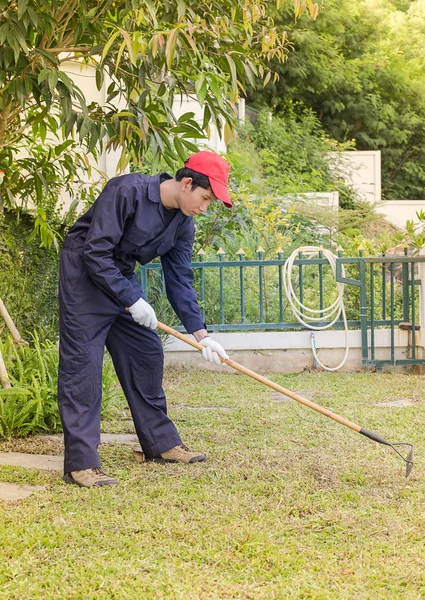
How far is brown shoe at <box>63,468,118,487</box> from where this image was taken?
3592 millimetres

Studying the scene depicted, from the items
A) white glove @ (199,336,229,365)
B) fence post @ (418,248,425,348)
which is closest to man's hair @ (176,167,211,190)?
white glove @ (199,336,229,365)

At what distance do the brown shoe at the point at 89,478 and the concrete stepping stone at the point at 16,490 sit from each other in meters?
0.15

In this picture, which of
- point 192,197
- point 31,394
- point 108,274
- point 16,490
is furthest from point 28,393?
point 192,197

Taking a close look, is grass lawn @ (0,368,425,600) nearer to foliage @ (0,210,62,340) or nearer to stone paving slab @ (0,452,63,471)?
stone paving slab @ (0,452,63,471)

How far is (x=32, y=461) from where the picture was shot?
4.08 m

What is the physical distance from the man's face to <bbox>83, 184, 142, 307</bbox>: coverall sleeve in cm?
25

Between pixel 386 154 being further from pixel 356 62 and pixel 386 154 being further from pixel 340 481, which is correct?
pixel 340 481

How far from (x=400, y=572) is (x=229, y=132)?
215cm

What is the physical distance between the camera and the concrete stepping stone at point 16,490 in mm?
3432

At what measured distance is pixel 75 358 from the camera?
3705 mm

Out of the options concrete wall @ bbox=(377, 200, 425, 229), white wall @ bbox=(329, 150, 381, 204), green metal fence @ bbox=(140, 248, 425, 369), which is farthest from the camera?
concrete wall @ bbox=(377, 200, 425, 229)

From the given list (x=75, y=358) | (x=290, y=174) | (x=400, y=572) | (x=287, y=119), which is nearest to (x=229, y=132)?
(x=75, y=358)

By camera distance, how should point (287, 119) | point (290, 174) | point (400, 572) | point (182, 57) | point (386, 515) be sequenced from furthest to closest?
point (287, 119), point (290, 174), point (182, 57), point (386, 515), point (400, 572)

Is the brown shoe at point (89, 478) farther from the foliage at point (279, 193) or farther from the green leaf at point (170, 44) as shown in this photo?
the foliage at point (279, 193)
